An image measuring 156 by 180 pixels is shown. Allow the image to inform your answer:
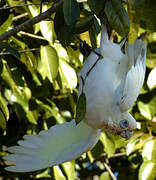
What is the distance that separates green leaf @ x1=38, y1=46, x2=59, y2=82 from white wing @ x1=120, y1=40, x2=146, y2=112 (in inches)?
23.9

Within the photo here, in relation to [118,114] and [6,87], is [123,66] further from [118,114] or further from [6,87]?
[6,87]

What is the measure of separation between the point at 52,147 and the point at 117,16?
590 mm

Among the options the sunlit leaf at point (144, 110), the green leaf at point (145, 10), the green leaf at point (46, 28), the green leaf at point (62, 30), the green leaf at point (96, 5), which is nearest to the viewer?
the green leaf at point (145, 10)

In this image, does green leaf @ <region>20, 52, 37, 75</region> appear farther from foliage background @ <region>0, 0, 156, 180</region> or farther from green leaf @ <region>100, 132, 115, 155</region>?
green leaf @ <region>100, 132, 115, 155</region>

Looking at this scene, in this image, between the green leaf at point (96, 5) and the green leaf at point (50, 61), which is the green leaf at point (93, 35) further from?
the green leaf at point (50, 61)

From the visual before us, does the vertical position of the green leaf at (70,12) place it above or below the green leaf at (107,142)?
above

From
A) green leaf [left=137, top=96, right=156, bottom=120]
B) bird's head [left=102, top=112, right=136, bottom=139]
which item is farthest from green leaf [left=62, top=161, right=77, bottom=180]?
bird's head [left=102, top=112, right=136, bottom=139]

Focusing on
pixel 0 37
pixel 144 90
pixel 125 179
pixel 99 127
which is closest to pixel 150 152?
pixel 144 90

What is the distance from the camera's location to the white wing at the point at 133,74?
1269mm

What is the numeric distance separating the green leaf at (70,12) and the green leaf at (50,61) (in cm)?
73

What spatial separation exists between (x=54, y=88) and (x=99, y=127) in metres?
0.95

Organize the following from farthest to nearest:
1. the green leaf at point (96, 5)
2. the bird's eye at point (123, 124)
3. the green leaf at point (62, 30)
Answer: the bird's eye at point (123, 124) → the green leaf at point (62, 30) → the green leaf at point (96, 5)

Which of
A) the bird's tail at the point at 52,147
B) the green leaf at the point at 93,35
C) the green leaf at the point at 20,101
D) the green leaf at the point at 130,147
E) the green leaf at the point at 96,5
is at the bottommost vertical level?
the green leaf at the point at 130,147

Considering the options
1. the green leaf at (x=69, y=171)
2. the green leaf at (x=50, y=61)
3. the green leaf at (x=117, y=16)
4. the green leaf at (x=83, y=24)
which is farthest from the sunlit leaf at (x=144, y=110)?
the green leaf at (x=117, y=16)
